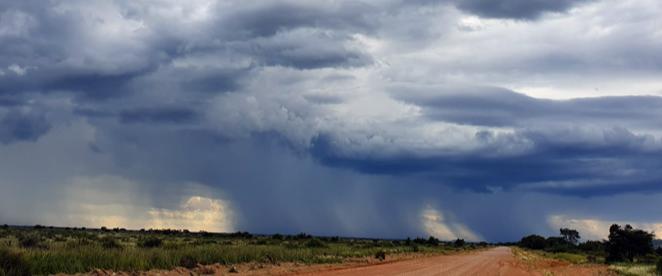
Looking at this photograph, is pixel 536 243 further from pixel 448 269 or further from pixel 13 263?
pixel 13 263

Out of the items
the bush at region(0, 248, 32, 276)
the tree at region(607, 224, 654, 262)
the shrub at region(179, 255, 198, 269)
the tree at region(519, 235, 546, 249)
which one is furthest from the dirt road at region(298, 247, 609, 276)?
the tree at region(519, 235, 546, 249)

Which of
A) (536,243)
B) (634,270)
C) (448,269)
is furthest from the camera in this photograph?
(536,243)

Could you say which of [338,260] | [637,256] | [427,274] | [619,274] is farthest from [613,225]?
[427,274]

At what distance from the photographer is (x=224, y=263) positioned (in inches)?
1446

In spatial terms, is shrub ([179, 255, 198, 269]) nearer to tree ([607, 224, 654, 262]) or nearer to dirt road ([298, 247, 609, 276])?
dirt road ([298, 247, 609, 276])

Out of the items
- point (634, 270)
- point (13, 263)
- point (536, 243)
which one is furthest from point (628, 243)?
point (536, 243)

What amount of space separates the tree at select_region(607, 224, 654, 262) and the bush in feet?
227

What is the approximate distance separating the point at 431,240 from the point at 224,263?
114 metres

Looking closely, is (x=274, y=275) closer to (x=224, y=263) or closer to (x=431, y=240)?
(x=224, y=263)

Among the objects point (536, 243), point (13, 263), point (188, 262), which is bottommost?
point (13, 263)

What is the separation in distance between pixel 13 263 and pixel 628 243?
71269 millimetres

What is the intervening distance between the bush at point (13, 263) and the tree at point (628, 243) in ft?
227

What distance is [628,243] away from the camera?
78250mm

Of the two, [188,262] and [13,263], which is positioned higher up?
[188,262]
